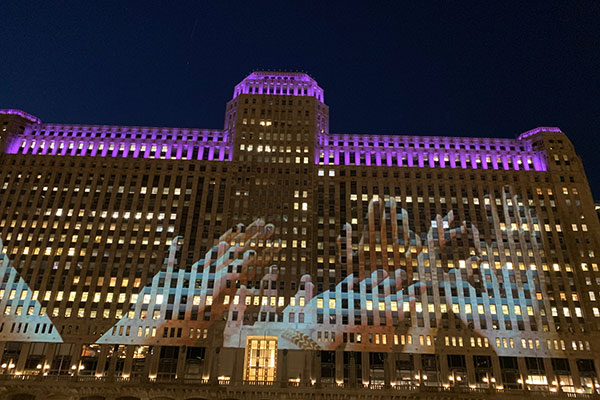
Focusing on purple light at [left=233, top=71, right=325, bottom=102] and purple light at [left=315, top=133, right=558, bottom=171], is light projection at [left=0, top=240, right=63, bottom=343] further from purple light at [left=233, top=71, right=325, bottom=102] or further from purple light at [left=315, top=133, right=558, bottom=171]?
purple light at [left=233, top=71, right=325, bottom=102]

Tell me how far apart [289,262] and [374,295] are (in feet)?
65.4

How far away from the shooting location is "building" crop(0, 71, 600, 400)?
97425 millimetres

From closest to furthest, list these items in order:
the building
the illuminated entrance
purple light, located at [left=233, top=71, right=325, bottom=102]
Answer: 1. the building
2. the illuminated entrance
3. purple light, located at [left=233, top=71, right=325, bottom=102]

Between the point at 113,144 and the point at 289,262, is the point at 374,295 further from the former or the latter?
the point at 113,144

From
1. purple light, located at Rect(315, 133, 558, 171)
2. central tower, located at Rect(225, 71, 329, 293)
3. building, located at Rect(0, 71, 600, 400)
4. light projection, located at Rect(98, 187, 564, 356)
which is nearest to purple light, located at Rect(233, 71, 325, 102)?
central tower, located at Rect(225, 71, 329, 293)

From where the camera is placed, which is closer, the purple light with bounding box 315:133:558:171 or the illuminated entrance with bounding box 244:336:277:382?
the illuminated entrance with bounding box 244:336:277:382

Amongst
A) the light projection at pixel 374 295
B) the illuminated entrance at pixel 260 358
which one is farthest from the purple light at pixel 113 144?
the illuminated entrance at pixel 260 358

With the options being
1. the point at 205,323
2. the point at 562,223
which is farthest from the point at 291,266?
the point at 562,223

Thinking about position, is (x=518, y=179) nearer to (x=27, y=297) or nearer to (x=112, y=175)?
(x=112, y=175)

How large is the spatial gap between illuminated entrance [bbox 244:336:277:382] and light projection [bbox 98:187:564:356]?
190 cm

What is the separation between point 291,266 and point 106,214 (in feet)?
150

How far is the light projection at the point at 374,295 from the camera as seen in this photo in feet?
329

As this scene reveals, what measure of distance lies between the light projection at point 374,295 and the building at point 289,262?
42cm

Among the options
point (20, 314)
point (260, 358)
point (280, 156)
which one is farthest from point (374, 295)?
point (20, 314)
